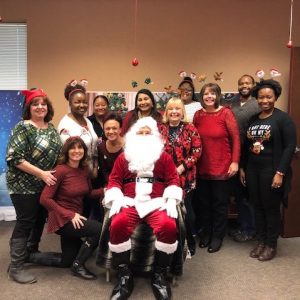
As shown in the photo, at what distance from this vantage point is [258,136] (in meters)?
2.82

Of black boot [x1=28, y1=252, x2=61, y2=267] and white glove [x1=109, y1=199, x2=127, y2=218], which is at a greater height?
white glove [x1=109, y1=199, x2=127, y2=218]

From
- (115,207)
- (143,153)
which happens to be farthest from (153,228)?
(143,153)

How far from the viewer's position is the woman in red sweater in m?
2.90

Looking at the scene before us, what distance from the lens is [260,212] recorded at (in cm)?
293

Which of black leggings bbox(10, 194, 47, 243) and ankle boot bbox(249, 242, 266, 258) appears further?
ankle boot bbox(249, 242, 266, 258)

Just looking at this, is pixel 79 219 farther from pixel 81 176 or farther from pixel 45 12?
pixel 45 12

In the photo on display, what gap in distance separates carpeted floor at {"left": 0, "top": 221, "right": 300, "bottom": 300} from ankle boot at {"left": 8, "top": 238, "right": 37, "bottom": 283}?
46 mm

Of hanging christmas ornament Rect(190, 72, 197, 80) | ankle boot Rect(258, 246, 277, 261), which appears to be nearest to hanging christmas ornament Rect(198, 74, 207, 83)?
hanging christmas ornament Rect(190, 72, 197, 80)

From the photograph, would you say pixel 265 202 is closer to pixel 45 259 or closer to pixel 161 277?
pixel 161 277

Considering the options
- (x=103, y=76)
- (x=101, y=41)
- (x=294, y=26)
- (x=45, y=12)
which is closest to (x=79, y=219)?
(x=103, y=76)

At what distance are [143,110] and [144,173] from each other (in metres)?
0.70

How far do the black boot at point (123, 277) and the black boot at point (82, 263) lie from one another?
291 millimetres

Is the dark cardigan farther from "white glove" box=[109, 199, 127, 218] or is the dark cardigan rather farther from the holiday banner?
the holiday banner

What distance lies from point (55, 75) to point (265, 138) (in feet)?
8.18
